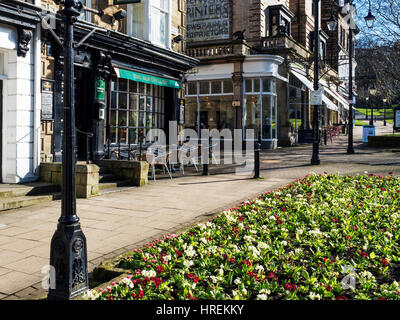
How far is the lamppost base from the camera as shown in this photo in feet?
12.0

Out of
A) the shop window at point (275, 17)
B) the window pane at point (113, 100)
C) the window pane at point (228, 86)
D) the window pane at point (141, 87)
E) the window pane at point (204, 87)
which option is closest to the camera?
the window pane at point (113, 100)

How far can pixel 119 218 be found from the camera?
23.7 feet

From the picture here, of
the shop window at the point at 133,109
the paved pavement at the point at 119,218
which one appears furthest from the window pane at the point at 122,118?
the paved pavement at the point at 119,218

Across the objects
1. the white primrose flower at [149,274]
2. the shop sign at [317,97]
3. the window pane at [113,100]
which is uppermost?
the shop sign at [317,97]

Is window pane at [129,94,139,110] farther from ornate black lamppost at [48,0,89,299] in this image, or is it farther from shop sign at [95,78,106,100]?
ornate black lamppost at [48,0,89,299]

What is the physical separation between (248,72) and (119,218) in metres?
19.5

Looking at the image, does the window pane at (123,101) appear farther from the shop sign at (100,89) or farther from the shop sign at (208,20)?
the shop sign at (208,20)

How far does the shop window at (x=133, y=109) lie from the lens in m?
13.3

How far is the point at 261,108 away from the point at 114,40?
1477 cm

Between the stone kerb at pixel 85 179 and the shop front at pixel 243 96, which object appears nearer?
the stone kerb at pixel 85 179

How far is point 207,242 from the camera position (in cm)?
505

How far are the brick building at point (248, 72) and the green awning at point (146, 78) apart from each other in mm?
9571

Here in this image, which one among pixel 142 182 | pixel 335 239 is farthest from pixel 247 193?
Answer: pixel 335 239

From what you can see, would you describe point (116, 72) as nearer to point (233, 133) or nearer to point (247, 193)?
point (247, 193)
